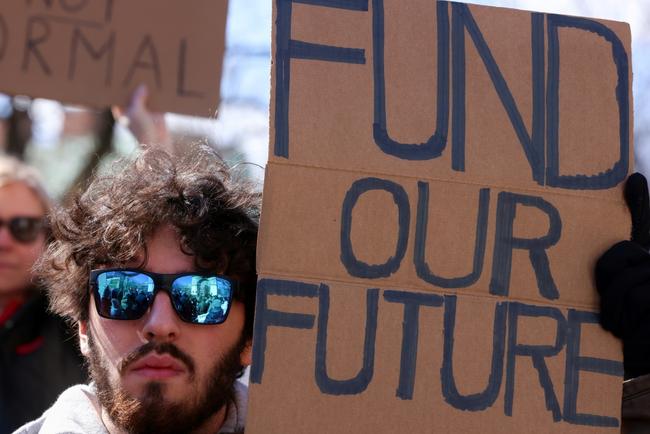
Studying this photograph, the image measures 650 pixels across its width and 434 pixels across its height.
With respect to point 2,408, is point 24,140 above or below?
above

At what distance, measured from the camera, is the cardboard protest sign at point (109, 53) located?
3.57 metres

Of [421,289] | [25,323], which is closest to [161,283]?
[421,289]

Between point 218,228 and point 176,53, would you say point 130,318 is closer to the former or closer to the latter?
point 218,228

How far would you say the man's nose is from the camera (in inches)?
85.1

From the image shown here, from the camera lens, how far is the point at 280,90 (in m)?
2.10

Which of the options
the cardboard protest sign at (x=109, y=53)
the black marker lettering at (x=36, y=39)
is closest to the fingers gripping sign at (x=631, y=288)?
the cardboard protest sign at (x=109, y=53)

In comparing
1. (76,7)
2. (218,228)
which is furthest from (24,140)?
(218,228)

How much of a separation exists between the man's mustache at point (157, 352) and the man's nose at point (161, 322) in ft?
0.04

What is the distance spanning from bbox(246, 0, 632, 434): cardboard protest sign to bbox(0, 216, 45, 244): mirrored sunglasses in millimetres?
1484

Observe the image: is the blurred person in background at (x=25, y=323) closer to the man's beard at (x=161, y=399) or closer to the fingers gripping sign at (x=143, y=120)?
the fingers gripping sign at (x=143, y=120)

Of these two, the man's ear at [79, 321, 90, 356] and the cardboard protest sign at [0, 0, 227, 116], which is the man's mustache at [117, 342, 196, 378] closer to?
the man's ear at [79, 321, 90, 356]

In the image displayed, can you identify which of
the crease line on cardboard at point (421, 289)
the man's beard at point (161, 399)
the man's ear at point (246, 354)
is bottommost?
the man's beard at point (161, 399)

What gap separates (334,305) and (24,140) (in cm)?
803

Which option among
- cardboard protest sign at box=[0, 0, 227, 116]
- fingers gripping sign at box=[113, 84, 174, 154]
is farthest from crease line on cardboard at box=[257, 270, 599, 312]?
cardboard protest sign at box=[0, 0, 227, 116]
